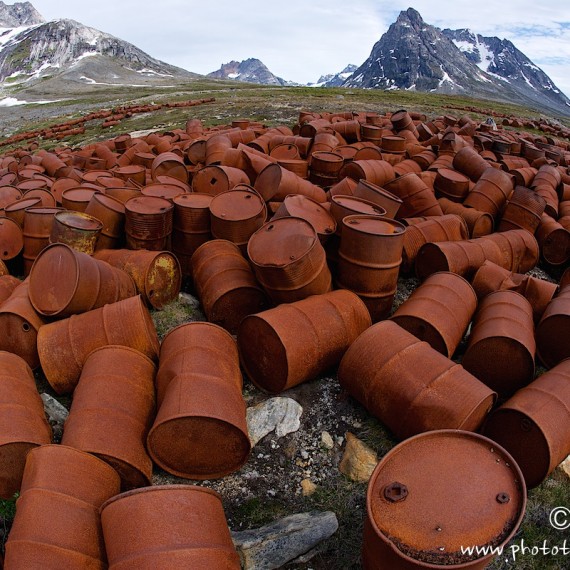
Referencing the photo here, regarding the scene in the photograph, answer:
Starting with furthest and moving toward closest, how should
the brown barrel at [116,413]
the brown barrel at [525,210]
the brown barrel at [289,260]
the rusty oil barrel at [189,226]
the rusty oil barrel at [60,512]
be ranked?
the brown barrel at [525,210] < the rusty oil barrel at [189,226] < the brown barrel at [289,260] < the brown barrel at [116,413] < the rusty oil barrel at [60,512]

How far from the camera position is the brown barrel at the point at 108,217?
5730 mm

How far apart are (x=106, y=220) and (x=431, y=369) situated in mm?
4294

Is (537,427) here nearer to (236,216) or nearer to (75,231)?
(236,216)

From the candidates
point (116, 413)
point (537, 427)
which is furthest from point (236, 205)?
point (537, 427)

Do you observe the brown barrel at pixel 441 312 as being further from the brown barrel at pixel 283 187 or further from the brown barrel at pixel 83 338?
the brown barrel at pixel 283 187

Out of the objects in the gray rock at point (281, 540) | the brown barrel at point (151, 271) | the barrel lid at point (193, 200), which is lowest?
the gray rock at point (281, 540)

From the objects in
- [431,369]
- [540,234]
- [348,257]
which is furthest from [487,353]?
[540,234]

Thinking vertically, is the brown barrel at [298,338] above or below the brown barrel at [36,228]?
below

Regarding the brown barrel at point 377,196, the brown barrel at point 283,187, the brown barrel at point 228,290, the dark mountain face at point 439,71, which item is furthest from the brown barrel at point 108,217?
the dark mountain face at point 439,71

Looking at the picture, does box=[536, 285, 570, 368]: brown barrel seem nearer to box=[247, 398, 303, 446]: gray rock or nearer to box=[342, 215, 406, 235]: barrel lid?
box=[342, 215, 406, 235]: barrel lid

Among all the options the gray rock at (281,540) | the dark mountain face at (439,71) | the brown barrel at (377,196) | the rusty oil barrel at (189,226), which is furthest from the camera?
the dark mountain face at (439,71)

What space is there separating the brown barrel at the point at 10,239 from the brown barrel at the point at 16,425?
8.46 ft

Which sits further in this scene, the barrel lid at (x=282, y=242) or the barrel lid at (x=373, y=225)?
the barrel lid at (x=373, y=225)

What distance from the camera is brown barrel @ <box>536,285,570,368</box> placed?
167 inches
